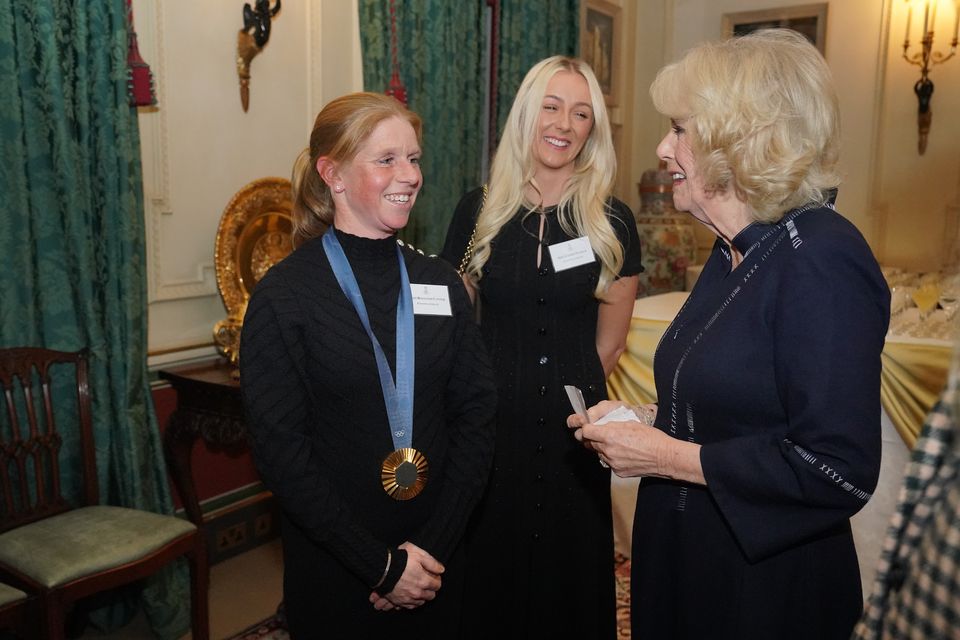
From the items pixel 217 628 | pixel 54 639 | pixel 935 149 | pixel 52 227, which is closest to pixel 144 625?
pixel 217 628

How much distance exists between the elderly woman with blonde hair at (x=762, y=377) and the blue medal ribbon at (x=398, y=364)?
425mm

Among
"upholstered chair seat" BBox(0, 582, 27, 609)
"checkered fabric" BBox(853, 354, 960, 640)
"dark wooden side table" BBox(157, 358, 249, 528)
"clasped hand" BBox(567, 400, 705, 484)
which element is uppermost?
"checkered fabric" BBox(853, 354, 960, 640)

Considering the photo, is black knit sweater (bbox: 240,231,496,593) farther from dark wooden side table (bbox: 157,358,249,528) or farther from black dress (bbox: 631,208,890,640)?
dark wooden side table (bbox: 157,358,249,528)

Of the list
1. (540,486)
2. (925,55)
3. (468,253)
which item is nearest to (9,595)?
(540,486)

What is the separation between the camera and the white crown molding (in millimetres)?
3010

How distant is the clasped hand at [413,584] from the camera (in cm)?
167

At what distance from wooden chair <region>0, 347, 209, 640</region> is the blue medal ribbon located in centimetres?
123

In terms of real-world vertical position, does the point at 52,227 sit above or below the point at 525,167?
below

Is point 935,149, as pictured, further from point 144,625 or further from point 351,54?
point 144,625

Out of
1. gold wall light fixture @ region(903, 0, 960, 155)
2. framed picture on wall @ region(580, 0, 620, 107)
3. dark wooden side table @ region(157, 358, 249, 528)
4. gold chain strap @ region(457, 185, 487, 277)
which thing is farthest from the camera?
framed picture on wall @ region(580, 0, 620, 107)

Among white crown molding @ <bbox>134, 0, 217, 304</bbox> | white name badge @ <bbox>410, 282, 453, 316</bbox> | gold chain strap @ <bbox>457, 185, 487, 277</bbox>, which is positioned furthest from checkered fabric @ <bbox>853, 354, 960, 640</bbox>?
white crown molding @ <bbox>134, 0, 217, 304</bbox>

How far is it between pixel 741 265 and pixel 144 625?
2.73 meters

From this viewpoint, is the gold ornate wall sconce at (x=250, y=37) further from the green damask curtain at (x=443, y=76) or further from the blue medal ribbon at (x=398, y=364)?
the blue medal ribbon at (x=398, y=364)

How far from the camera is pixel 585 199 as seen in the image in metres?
2.45
